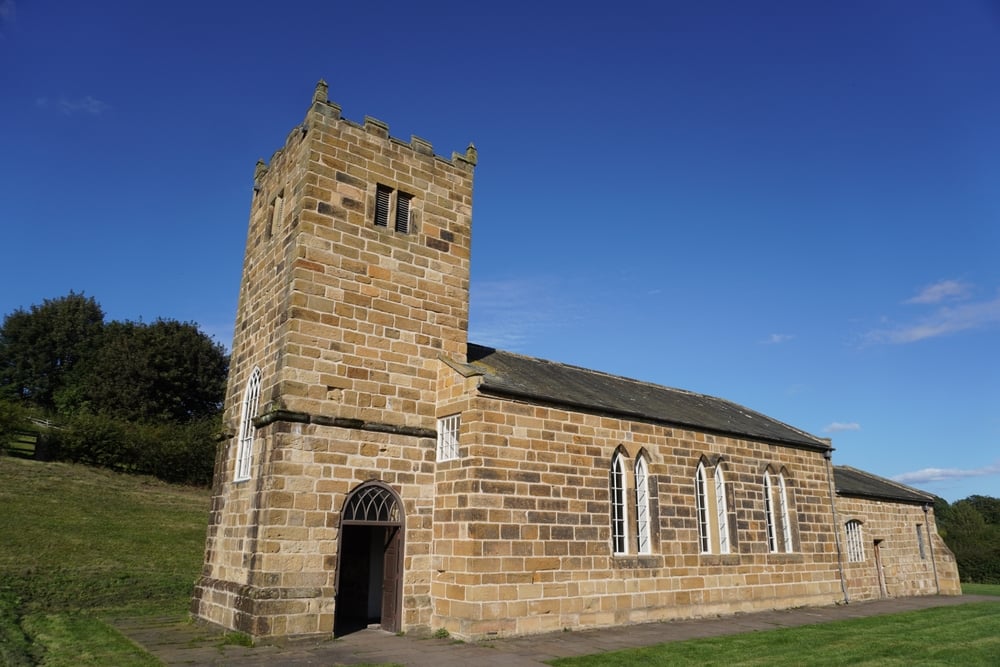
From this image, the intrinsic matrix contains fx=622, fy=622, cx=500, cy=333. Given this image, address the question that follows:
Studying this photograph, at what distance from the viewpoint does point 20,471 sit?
24.6 meters

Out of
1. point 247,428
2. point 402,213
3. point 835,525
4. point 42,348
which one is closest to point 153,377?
point 42,348

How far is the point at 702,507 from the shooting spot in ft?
56.7

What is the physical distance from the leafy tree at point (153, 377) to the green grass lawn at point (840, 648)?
36.2 meters

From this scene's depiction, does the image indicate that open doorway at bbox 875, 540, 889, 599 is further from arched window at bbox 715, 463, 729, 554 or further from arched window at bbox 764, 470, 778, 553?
arched window at bbox 715, 463, 729, 554

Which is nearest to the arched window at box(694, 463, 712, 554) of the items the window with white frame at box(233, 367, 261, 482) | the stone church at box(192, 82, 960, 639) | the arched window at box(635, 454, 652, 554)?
the stone church at box(192, 82, 960, 639)

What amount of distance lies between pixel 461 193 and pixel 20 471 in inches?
858

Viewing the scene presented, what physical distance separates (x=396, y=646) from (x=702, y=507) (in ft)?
31.8

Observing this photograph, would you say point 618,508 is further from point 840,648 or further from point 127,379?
point 127,379

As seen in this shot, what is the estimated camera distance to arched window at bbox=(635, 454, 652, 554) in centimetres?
1530

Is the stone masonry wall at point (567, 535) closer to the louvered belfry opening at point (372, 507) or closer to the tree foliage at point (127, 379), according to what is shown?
the louvered belfry opening at point (372, 507)

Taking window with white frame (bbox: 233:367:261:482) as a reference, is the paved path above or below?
below

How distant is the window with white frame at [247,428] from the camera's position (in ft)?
44.0

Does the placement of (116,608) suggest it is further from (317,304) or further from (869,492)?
(869,492)

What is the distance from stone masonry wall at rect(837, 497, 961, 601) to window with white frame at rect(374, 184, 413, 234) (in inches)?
703
